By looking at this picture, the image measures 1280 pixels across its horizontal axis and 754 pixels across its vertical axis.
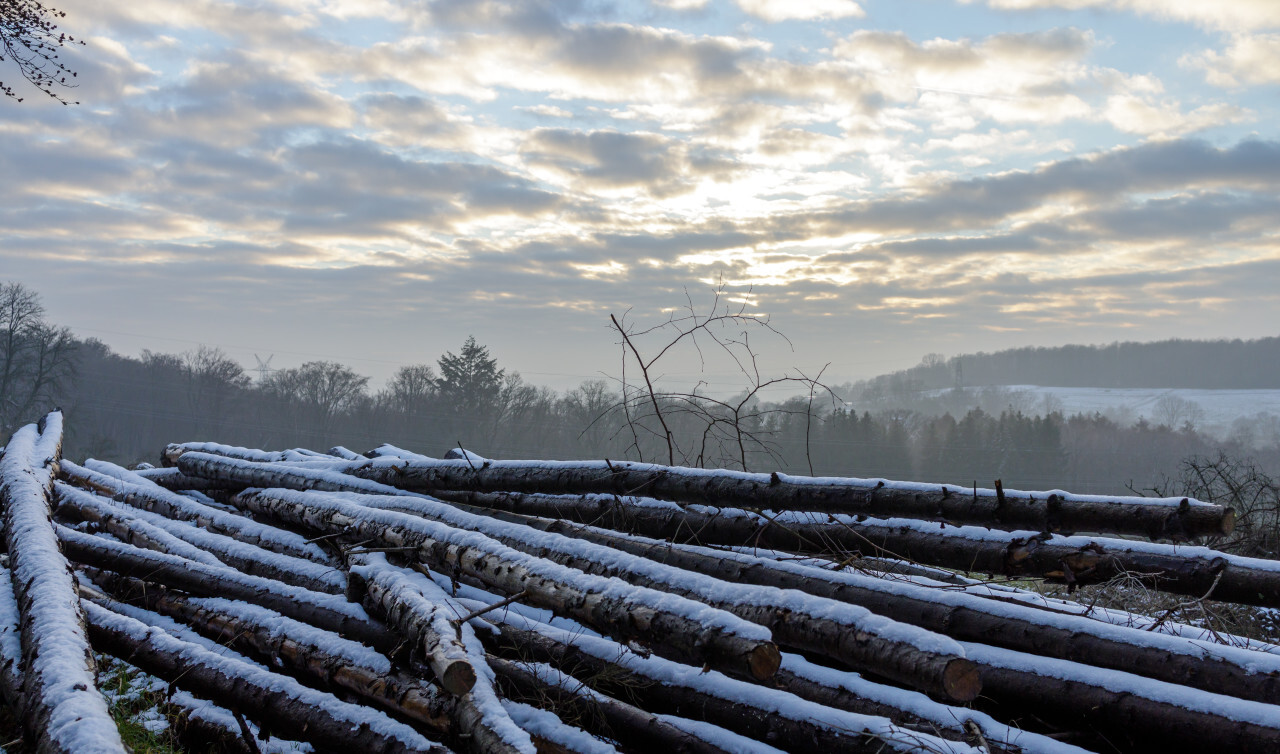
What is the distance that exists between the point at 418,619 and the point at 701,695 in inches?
49.9

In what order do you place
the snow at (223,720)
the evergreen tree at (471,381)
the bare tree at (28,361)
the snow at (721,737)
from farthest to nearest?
the evergreen tree at (471,381) < the bare tree at (28,361) < the snow at (223,720) < the snow at (721,737)

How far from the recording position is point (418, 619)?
Answer: 327cm

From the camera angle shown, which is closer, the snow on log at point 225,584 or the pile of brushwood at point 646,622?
the pile of brushwood at point 646,622

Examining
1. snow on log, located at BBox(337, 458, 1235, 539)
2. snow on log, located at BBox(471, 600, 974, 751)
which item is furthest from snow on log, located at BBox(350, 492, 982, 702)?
snow on log, located at BBox(337, 458, 1235, 539)

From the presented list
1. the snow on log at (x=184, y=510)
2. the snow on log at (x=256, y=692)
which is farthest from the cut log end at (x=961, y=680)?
the snow on log at (x=184, y=510)

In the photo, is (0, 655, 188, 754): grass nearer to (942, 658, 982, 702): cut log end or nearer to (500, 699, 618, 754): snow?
(500, 699, 618, 754): snow

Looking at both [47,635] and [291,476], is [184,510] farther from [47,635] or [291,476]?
[47,635]

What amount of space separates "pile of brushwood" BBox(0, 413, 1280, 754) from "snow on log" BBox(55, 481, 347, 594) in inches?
1.0

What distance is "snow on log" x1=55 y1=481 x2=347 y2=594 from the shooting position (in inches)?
182

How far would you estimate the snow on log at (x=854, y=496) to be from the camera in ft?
12.6

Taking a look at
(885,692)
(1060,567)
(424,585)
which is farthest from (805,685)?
(424,585)

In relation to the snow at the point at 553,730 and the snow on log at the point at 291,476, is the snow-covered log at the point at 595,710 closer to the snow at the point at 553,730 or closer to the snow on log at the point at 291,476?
the snow at the point at 553,730

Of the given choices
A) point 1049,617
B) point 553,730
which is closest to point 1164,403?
point 1049,617

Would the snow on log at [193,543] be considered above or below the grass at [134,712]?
above
